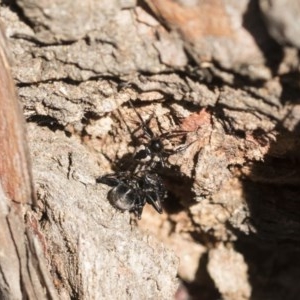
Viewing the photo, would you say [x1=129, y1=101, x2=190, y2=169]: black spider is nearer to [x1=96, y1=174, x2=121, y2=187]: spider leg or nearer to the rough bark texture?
the rough bark texture

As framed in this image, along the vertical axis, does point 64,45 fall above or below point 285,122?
above

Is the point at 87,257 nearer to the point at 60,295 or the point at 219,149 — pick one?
the point at 60,295

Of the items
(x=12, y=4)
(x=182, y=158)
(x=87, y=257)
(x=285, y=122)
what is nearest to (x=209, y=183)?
(x=182, y=158)

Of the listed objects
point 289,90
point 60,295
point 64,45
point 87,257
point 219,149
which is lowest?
point 60,295

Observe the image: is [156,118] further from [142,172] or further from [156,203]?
[156,203]

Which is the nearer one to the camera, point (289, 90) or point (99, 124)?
point (289, 90)

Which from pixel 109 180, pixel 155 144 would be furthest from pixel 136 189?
pixel 155 144

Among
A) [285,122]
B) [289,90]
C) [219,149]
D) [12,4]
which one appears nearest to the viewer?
[12,4]

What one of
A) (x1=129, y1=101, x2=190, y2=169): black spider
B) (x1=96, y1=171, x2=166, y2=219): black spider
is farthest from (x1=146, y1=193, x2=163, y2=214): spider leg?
(x1=129, y1=101, x2=190, y2=169): black spider
